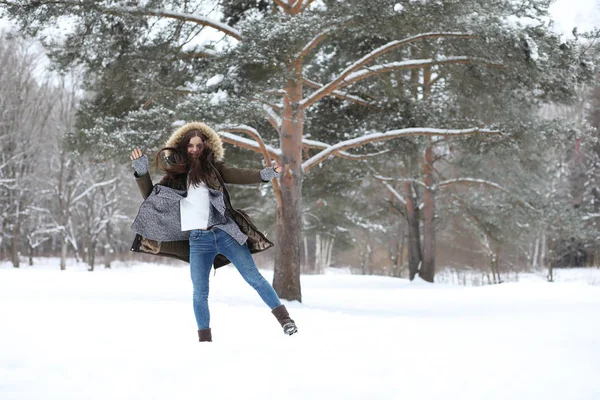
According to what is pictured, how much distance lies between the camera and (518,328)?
19.7 ft

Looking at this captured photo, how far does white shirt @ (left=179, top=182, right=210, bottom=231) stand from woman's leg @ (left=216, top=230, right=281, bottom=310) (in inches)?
6.5

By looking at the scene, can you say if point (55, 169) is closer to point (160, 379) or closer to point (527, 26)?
point (527, 26)

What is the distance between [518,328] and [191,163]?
395cm

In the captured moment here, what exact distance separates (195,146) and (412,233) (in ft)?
50.1

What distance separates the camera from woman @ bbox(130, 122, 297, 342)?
434 cm

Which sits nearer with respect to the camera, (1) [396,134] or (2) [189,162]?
(2) [189,162]

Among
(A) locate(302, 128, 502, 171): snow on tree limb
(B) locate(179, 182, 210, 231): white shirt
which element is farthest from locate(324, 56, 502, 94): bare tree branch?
(B) locate(179, 182, 210, 231): white shirt

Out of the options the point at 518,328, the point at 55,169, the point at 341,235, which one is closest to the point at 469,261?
the point at 341,235

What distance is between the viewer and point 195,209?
434cm

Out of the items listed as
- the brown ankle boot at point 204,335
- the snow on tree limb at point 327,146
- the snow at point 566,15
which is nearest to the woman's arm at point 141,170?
the brown ankle boot at point 204,335

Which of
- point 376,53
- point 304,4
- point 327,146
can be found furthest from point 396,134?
point 304,4

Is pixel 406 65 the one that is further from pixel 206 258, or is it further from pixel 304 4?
pixel 206 258

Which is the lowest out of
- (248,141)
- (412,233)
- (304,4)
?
(412,233)

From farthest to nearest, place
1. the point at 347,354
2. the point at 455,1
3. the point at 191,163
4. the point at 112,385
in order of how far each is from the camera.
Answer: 1. the point at 455,1
2. the point at 191,163
3. the point at 347,354
4. the point at 112,385
